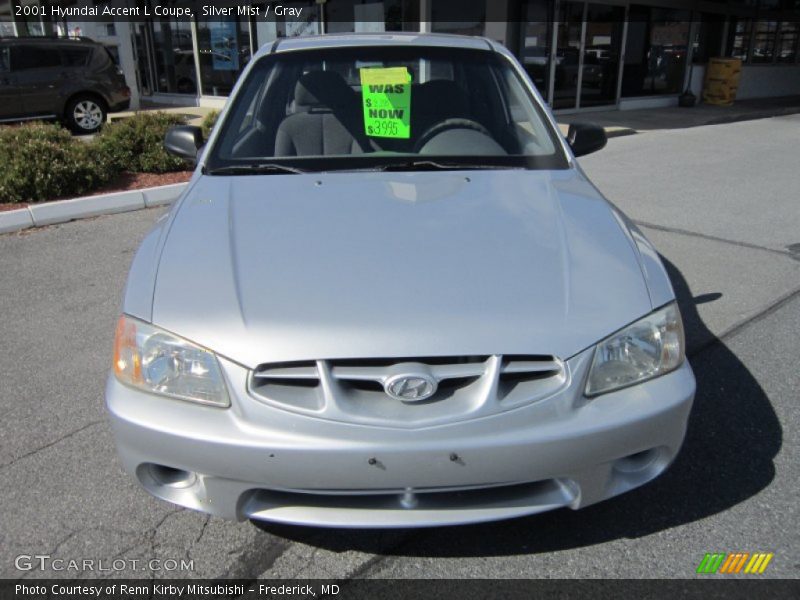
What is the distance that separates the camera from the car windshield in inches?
116

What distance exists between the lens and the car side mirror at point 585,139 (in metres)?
3.45

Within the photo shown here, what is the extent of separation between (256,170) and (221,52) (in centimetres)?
1451

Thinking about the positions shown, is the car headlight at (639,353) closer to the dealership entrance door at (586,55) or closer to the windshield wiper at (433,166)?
the windshield wiper at (433,166)

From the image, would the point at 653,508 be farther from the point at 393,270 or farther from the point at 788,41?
the point at 788,41

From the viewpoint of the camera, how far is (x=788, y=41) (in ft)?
72.1

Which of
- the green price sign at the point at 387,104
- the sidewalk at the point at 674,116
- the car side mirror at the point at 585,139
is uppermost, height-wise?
the green price sign at the point at 387,104

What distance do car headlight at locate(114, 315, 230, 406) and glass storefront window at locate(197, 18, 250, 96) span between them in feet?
47.5

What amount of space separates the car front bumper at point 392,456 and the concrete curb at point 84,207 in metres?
4.60

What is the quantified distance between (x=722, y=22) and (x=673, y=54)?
8.65 ft

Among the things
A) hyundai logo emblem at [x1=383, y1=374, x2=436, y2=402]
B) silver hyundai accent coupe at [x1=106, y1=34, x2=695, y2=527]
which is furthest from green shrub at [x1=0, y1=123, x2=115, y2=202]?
hyundai logo emblem at [x1=383, y1=374, x2=436, y2=402]

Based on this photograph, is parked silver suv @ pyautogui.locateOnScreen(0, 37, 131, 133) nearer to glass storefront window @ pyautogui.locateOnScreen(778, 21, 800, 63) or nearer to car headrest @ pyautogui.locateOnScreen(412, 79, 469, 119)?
car headrest @ pyautogui.locateOnScreen(412, 79, 469, 119)

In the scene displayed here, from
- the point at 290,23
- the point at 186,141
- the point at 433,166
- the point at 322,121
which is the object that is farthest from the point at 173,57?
the point at 433,166

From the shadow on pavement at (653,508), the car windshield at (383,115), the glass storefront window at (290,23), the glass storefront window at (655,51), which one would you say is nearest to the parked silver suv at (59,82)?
the glass storefront window at (290,23)

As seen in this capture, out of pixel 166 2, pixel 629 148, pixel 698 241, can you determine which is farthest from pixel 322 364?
pixel 166 2
